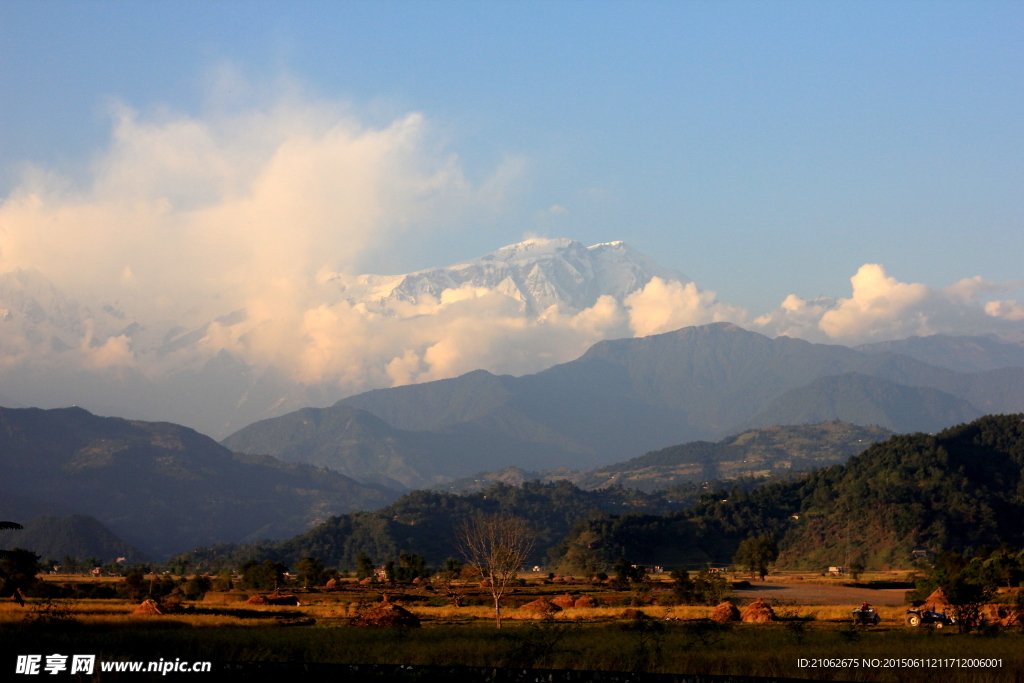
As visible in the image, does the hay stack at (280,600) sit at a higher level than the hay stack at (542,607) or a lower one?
higher

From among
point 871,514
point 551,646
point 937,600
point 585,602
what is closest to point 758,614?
point 937,600

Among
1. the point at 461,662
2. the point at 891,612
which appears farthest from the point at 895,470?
the point at 461,662

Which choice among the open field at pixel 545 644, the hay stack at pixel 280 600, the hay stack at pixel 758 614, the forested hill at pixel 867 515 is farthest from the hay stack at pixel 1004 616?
the forested hill at pixel 867 515

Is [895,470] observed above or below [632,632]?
above

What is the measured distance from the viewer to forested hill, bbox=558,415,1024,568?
145375 millimetres

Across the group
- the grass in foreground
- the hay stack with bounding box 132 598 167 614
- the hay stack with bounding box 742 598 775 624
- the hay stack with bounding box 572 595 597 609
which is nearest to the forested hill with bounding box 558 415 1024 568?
the hay stack with bounding box 572 595 597 609

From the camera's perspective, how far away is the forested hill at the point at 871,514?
145 metres

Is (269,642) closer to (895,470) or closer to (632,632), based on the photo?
(632,632)

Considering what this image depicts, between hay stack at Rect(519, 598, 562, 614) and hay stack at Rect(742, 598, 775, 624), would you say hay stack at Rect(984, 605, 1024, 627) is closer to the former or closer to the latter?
hay stack at Rect(742, 598, 775, 624)

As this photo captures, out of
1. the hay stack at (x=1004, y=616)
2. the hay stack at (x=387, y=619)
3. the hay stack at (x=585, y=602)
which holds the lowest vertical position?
the hay stack at (x=585, y=602)

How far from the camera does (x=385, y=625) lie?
145ft

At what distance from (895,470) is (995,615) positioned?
13870 centimetres

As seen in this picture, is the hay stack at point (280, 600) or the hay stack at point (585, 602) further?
the hay stack at point (280, 600)

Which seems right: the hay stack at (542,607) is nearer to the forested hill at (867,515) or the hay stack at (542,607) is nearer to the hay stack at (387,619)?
the hay stack at (387,619)
